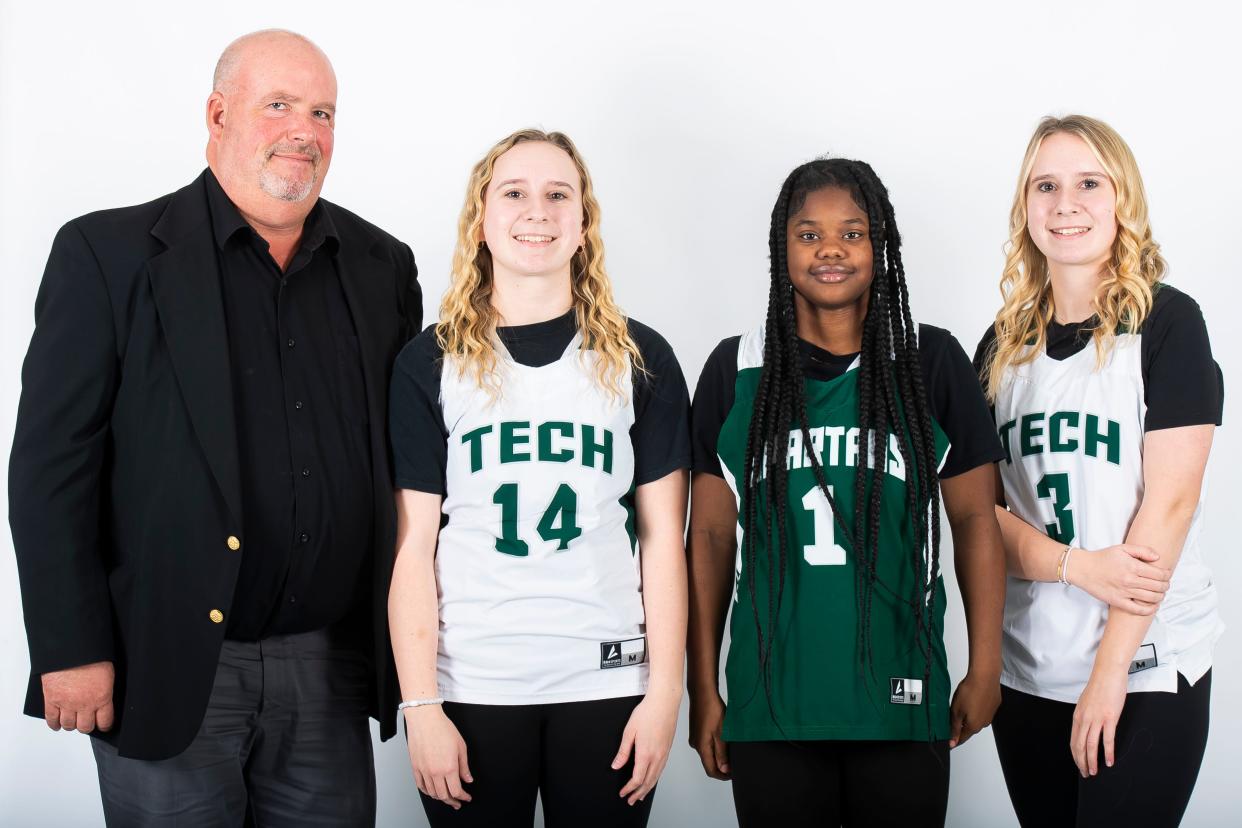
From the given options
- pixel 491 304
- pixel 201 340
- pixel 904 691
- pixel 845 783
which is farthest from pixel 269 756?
pixel 904 691

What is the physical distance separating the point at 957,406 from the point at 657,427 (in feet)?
1.72

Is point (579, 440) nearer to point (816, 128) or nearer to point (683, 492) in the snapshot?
point (683, 492)

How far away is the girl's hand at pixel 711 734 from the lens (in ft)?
6.41

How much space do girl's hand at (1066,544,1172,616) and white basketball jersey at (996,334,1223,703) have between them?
0.04 metres

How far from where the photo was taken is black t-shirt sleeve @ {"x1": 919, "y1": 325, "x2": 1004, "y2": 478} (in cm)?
198

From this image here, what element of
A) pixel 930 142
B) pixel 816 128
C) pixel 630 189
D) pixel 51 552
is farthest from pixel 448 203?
pixel 51 552

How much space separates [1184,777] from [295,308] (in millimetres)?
1770

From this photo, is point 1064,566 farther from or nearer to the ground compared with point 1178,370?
nearer to the ground

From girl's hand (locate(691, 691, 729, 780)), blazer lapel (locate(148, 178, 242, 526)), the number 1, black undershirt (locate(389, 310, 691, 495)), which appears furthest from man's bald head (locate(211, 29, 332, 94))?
girl's hand (locate(691, 691, 729, 780))

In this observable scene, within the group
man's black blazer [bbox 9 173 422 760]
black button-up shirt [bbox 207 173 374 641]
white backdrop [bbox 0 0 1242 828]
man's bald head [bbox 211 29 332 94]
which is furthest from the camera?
white backdrop [bbox 0 0 1242 828]

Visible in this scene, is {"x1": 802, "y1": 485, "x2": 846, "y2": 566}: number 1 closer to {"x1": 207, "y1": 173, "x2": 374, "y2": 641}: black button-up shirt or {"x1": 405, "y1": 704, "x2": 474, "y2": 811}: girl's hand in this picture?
{"x1": 405, "y1": 704, "x2": 474, "y2": 811}: girl's hand

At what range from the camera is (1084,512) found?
206 centimetres

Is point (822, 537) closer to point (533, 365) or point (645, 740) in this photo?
point (645, 740)

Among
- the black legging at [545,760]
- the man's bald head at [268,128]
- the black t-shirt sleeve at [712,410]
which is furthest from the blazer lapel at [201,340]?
the black t-shirt sleeve at [712,410]
